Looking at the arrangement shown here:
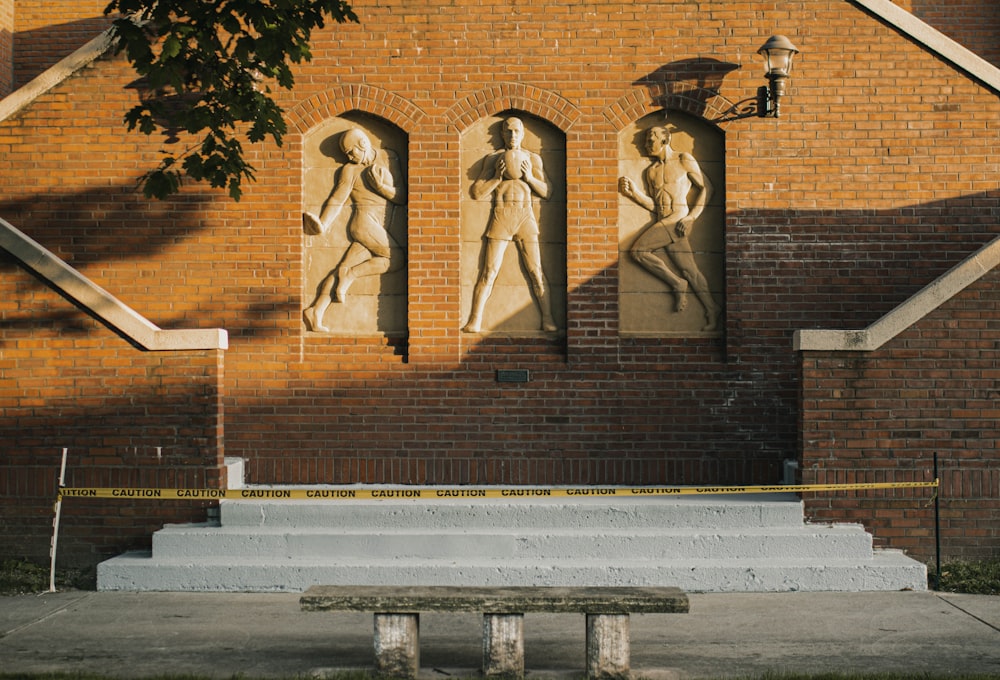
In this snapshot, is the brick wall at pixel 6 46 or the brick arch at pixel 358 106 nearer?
the brick arch at pixel 358 106

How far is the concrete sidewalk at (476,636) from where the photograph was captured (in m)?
7.38

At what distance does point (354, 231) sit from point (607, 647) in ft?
19.2

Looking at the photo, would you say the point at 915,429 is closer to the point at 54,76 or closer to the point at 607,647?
the point at 607,647

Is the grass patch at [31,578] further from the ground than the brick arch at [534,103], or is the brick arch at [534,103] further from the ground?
the brick arch at [534,103]

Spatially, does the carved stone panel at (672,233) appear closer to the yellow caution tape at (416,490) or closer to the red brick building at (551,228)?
the red brick building at (551,228)

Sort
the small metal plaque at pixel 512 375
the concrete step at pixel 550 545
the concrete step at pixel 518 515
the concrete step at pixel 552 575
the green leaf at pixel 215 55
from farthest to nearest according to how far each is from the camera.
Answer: the small metal plaque at pixel 512 375 → the concrete step at pixel 518 515 → the concrete step at pixel 550 545 → the concrete step at pixel 552 575 → the green leaf at pixel 215 55

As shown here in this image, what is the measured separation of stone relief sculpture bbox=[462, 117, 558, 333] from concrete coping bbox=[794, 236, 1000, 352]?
2702 millimetres

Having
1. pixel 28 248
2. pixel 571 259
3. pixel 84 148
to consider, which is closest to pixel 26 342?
pixel 28 248

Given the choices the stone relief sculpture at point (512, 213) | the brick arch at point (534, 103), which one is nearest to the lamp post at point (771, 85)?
the brick arch at point (534, 103)

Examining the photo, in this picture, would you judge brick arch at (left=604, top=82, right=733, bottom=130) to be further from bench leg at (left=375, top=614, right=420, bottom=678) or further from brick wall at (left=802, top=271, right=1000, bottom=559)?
bench leg at (left=375, top=614, right=420, bottom=678)

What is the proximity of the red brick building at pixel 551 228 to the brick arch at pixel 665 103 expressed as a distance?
0.02 m

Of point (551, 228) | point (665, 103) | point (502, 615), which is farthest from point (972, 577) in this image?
point (665, 103)

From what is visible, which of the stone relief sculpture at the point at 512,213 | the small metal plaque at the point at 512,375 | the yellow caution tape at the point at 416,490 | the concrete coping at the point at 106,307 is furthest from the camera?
the stone relief sculpture at the point at 512,213

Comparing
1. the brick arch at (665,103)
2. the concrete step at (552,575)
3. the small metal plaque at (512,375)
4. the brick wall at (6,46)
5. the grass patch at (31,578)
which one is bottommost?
the grass patch at (31,578)
